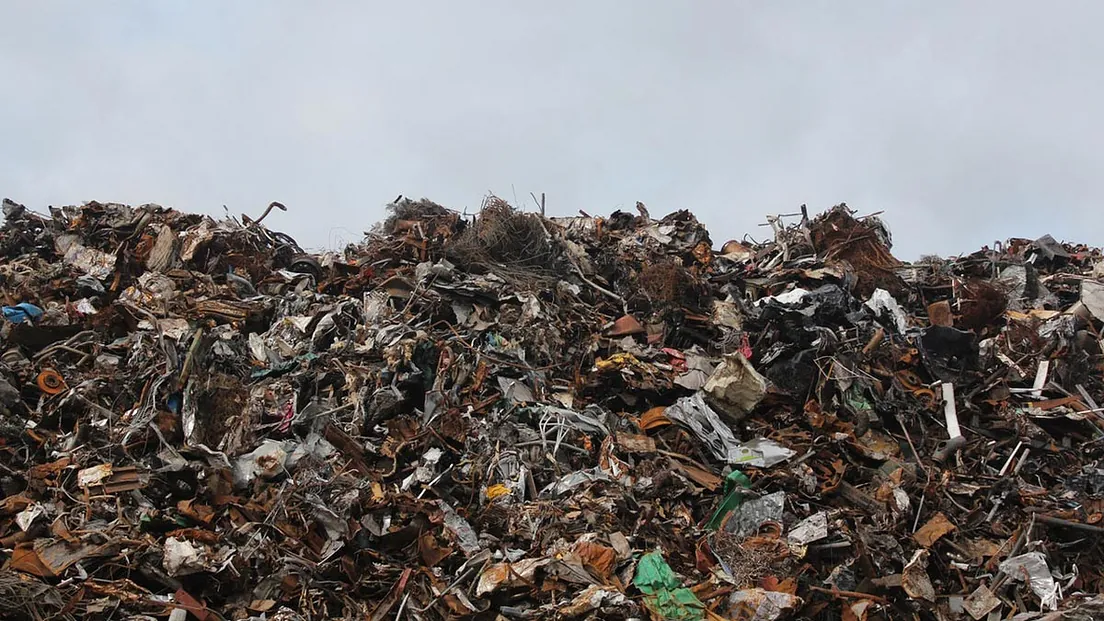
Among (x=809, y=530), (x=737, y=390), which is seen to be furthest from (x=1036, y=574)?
A: (x=737, y=390)

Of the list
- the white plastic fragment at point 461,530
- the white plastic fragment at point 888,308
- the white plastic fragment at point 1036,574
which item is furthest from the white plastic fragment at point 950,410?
the white plastic fragment at point 461,530

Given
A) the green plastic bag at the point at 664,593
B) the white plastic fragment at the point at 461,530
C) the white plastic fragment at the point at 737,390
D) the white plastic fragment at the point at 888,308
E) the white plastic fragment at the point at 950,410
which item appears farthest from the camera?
the white plastic fragment at the point at 888,308

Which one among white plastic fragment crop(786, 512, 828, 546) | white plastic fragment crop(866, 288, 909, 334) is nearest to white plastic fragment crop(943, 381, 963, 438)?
white plastic fragment crop(866, 288, 909, 334)

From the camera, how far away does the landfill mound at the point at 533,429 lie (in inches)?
244

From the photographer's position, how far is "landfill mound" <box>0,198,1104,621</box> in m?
6.21

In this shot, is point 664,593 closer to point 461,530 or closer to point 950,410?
point 461,530

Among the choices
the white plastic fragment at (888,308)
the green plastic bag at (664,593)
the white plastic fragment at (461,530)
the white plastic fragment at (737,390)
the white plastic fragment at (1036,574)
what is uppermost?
the white plastic fragment at (888,308)

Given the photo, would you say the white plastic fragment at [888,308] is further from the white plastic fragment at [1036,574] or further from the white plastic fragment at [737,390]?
the white plastic fragment at [1036,574]

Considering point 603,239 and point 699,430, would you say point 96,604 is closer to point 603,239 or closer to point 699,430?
point 699,430

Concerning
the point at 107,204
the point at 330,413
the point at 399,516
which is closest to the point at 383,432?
the point at 330,413

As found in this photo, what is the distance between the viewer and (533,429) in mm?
7695

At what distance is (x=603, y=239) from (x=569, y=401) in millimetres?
4566

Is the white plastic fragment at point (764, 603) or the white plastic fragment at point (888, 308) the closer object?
the white plastic fragment at point (764, 603)

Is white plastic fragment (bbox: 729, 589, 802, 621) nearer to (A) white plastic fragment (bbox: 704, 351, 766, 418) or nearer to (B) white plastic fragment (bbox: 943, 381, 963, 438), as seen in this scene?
(A) white plastic fragment (bbox: 704, 351, 766, 418)
